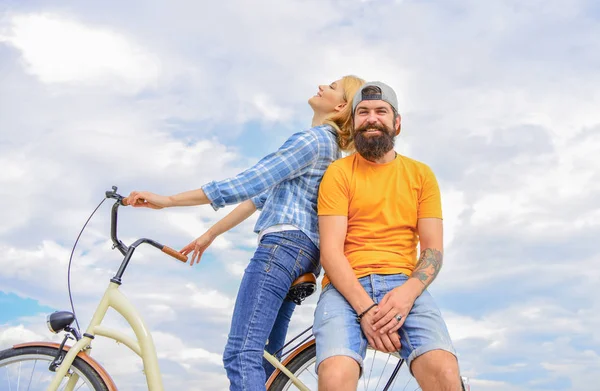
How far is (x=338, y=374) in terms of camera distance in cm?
322

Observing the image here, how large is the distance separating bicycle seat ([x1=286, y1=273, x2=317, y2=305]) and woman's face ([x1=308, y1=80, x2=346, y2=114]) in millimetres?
1162

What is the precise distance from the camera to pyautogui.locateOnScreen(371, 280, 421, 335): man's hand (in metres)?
3.37

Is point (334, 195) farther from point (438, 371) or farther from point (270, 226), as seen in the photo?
point (438, 371)

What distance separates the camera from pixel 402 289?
3.43 metres

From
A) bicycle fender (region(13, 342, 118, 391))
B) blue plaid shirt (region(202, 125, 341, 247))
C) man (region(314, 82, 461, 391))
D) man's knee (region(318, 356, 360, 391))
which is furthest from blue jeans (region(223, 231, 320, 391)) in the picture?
bicycle fender (region(13, 342, 118, 391))

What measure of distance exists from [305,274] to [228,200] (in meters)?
0.67

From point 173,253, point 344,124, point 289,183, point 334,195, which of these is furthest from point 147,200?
point 344,124

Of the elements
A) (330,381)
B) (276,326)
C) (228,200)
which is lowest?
(330,381)

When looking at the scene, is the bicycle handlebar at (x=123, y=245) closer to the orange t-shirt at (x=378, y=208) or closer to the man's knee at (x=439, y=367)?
the orange t-shirt at (x=378, y=208)

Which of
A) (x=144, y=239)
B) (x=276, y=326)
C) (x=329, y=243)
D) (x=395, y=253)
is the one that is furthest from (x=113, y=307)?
(x=395, y=253)

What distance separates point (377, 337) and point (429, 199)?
36.2 inches

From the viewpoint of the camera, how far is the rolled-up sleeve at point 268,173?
3641mm

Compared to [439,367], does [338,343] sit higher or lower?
higher

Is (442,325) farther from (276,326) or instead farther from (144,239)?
(144,239)
